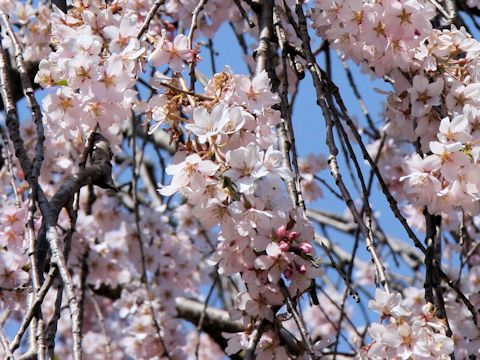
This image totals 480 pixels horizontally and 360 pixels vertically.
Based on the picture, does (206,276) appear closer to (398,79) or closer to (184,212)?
(184,212)

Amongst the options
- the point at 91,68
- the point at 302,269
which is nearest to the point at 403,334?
the point at 302,269

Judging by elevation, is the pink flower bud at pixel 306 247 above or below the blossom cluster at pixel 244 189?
below

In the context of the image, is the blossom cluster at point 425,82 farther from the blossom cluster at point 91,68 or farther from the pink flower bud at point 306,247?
the blossom cluster at point 91,68

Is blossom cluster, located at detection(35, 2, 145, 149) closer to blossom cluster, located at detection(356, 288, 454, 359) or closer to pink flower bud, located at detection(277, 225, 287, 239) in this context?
pink flower bud, located at detection(277, 225, 287, 239)

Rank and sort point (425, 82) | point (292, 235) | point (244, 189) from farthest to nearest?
point (425, 82)
point (292, 235)
point (244, 189)

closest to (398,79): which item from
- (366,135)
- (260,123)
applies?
(260,123)

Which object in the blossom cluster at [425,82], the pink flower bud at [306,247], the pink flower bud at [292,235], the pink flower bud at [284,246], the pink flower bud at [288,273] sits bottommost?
the pink flower bud at [288,273]

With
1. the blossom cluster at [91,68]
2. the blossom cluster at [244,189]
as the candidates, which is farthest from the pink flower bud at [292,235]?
the blossom cluster at [91,68]

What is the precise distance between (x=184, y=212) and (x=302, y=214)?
2141 millimetres

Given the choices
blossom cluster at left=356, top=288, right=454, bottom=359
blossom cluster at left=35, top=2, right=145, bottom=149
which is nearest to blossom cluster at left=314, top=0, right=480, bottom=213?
blossom cluster at left=356, top=288, right=454, bottom=359

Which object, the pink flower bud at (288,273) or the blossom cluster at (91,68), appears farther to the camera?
the blossom cluster at (91,68)

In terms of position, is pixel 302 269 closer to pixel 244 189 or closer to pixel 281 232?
pixel 281 232

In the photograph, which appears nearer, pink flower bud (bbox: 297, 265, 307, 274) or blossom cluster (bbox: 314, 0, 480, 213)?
pink flower bud (bbox: 297, 265, 307, 274)

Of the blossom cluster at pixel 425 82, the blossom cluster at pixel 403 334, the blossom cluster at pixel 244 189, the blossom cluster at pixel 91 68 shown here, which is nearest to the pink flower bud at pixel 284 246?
the blossom cluster at pixel 244 189
